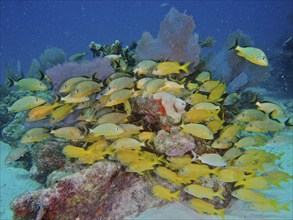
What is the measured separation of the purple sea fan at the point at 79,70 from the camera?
5203 mm

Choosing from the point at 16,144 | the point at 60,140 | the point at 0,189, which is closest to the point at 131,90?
the point at 60,140

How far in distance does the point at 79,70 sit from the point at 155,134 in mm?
1952

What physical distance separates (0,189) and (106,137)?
3.63 m

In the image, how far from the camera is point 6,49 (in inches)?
2916

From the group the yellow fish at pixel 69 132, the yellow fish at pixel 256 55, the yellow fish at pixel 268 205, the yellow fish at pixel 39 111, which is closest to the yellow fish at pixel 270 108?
the yellow fish at pixel 256 55

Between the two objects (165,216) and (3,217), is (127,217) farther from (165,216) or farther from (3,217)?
(3,217)

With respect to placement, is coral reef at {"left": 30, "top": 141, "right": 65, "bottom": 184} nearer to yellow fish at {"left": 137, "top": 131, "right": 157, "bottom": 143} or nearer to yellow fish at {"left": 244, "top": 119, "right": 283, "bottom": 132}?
yellow fish at {"left": 137, "top": 131, "right": 157, "bottom": 143}

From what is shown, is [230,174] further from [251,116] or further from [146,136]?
[146,136]

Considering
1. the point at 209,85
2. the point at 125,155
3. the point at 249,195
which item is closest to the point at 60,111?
the point at 125,155

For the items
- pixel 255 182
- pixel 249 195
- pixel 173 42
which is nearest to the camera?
pixel 249 195

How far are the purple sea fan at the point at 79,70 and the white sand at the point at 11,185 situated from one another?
2.54 metres

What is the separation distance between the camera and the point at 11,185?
21.1 feet

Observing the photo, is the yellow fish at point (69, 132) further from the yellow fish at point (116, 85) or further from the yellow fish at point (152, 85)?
the yellow fish at point (152, 85)

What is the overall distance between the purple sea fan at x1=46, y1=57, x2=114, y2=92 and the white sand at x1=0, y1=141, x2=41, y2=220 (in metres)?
2.54
